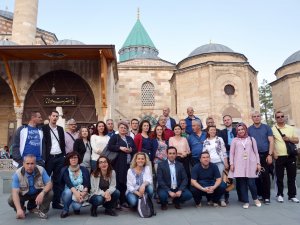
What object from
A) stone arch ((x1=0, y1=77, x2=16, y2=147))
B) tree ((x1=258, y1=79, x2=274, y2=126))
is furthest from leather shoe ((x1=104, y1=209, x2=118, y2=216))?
tree ((x1=258, y1=79, x2=274, y2=126))

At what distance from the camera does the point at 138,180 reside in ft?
15.5

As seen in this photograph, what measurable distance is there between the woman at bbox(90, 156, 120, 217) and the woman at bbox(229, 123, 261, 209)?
89.7 inches

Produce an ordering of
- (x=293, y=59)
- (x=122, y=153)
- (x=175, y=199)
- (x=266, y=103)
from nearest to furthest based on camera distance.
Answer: (x=175, y=199)
(x=122, y=153)
(x=293, y=59)
(x=266, y=103)

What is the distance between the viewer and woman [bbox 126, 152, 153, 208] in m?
4.57

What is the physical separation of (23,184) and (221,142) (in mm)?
3691

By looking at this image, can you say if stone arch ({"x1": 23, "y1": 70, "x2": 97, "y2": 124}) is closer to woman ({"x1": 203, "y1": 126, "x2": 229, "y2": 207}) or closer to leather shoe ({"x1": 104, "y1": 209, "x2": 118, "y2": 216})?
woman ({"x1": 203, "y1": 126, "x2": 229, "y2": 207})

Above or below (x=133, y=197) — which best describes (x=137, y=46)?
above

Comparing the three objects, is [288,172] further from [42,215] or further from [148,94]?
[148,94]

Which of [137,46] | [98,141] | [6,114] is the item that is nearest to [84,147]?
[98,141]

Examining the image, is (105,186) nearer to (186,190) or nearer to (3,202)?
(186,190)

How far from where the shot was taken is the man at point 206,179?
4934mm

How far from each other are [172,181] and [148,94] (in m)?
19.1

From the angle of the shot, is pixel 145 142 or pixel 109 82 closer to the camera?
pixel 145 142

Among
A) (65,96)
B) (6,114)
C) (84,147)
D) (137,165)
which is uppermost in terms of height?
(65,96)
